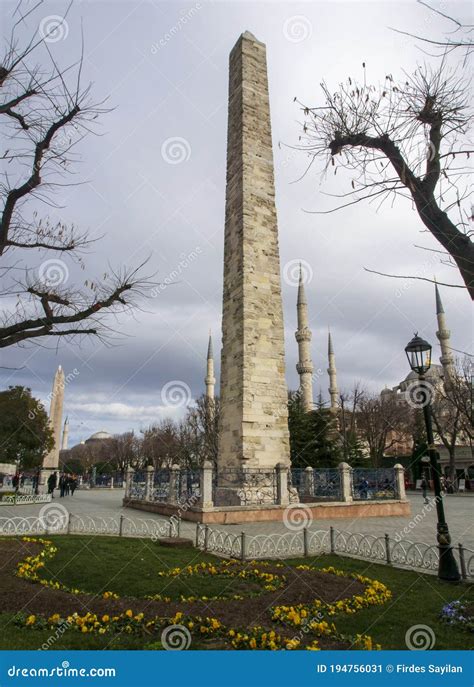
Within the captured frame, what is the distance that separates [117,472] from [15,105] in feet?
199

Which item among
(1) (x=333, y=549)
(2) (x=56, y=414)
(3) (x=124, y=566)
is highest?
(2) (x=56, y=414)

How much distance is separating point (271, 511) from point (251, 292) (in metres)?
7.26

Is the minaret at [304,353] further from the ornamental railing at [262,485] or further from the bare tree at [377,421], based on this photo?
the ornamental railing at [262,485]

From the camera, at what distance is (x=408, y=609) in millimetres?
5539

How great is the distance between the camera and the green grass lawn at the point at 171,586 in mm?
4383

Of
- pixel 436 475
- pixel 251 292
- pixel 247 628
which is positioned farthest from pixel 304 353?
pixel 247 628

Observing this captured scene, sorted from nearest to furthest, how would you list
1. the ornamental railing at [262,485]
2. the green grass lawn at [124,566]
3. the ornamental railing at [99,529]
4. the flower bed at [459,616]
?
the flower bed at [459,616] → the green grass lawn at [124,566] → the ornamental railing at [99,529] → the ornamental railing at [262,485]
